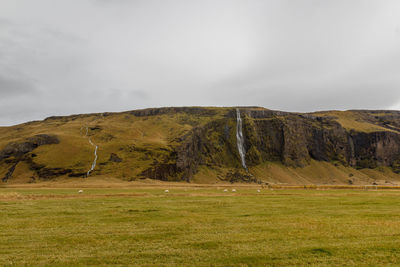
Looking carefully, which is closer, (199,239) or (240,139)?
(199,239)

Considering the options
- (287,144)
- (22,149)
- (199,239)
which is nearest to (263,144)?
(287,144)

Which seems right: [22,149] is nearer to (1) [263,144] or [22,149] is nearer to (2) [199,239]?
(1) [263,144]

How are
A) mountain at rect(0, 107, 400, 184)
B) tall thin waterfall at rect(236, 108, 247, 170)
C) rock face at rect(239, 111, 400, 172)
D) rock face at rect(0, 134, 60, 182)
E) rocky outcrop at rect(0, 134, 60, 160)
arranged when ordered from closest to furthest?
mountain at rect(0, 107, 400, 184), rock face at rect(0, 134, 60, 182), rocky outcrop at rect(0, 134, 60, 160), tall thin waterfall at rect(236, 108, 247, 170), rock face at rect(239, 111, 400, 172)

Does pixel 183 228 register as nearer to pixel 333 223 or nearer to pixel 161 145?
pixel 333 223

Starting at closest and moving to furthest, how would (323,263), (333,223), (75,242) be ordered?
(323,263) < (75,242) < (333,223)

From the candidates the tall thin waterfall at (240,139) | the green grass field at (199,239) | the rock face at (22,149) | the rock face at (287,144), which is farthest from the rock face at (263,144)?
the green grass field at (199,239)

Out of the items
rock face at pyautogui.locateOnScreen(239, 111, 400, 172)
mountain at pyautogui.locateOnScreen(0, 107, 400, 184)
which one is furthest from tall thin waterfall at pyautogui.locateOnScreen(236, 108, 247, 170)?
rock face at pyautogui.locateOnScreen(239, 111, 400, 172)

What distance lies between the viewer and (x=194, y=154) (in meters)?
154

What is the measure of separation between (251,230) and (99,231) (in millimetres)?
10435

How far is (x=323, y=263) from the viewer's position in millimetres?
13898

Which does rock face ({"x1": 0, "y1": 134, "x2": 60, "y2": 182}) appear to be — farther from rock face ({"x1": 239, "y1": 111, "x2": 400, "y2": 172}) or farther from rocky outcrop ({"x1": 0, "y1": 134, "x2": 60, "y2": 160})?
rock face ({"x1": 239, "y1": 111, "x2": 400, "y2": 172})

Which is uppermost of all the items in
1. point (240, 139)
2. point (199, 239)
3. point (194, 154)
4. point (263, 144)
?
point (240, 139)

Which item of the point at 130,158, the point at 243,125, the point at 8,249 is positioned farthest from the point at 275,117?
the point at 8,249

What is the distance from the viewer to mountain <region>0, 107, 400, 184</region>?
128500 millimetres
